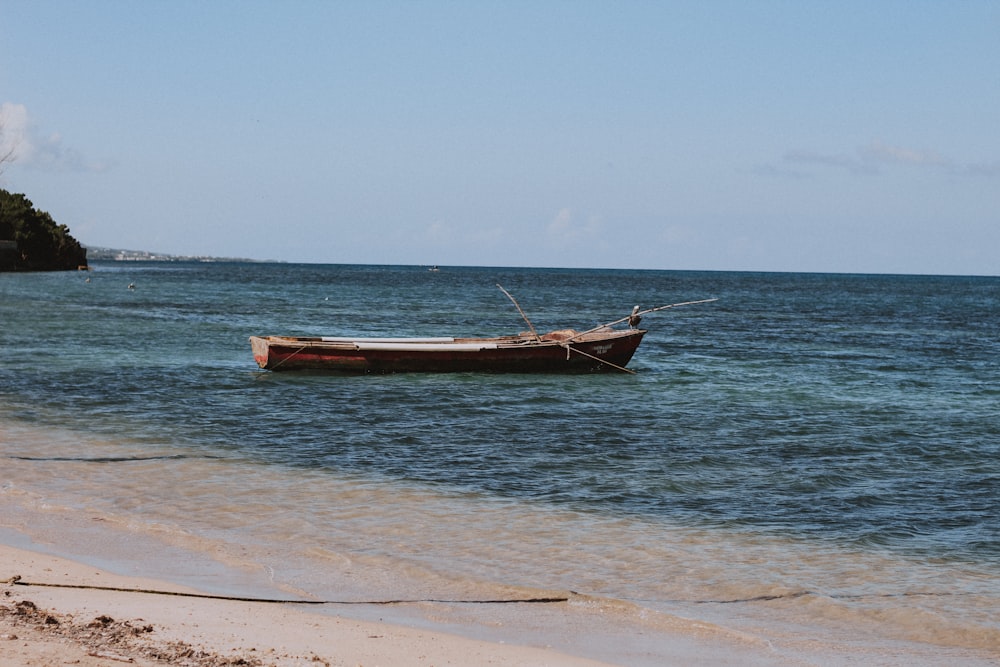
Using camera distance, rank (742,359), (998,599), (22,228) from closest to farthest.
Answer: (998,599), (742,359), (22,228)

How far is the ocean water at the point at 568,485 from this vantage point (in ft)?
28.1

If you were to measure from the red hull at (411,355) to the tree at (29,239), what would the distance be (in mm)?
85584

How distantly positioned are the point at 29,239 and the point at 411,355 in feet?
305

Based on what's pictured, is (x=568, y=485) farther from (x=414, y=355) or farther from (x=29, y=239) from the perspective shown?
(x=29, y=239)

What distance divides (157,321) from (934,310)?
53824 mm

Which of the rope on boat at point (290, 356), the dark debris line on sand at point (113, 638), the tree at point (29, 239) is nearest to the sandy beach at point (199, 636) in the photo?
the dark debris line on sand at point (113, 638)

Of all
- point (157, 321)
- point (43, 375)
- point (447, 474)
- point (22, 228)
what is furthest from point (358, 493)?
point (22, 228)

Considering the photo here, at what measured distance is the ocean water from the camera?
8.57m

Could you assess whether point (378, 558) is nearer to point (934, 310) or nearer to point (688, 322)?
point (688, 322)

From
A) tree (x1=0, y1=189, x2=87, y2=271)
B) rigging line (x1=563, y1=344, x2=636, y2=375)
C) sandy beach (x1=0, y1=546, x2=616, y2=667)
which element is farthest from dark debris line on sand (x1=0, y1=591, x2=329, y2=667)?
tree (x1=0, y1=189, x2=87, y2=271)

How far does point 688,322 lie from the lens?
172ft

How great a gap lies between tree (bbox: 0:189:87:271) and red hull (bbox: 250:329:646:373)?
85584mm

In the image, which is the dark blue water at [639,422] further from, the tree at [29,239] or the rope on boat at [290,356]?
the tree at [29,239]

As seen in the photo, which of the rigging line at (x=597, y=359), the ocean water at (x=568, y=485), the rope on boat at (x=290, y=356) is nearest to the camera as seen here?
the ocean water at (x=568, y=485)
